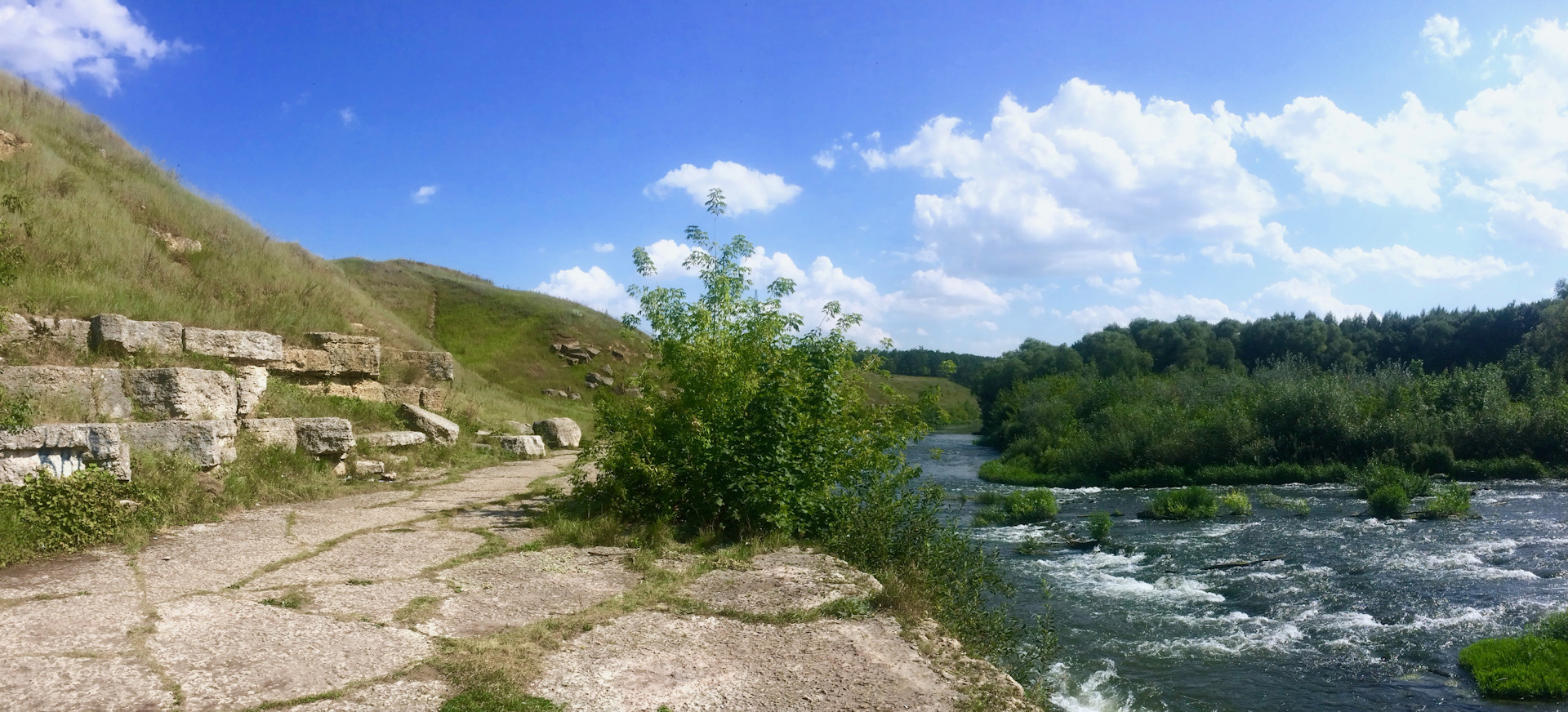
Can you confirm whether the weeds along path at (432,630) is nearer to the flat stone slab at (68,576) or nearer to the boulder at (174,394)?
the flat stone slab at (68,576)

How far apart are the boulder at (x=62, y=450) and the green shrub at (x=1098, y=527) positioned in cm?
1669

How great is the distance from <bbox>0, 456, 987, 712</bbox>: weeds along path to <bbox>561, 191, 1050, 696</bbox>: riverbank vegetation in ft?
2.21

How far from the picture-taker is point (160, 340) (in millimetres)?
8586

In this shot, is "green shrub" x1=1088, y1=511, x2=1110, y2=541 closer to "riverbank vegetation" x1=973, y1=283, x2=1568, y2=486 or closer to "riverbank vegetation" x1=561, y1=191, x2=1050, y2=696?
"riverbank vegetation" x1=561, y1=191, x2=1050, y2=696

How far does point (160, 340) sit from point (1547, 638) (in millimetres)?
15893

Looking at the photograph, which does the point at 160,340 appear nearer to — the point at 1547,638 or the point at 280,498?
the point at 280,498

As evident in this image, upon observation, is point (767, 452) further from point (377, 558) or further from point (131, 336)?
point (131, 336)

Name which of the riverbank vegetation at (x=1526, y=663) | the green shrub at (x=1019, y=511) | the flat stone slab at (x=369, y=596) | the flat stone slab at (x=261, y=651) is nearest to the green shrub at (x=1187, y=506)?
the green shrub at (x=1019, y=511)

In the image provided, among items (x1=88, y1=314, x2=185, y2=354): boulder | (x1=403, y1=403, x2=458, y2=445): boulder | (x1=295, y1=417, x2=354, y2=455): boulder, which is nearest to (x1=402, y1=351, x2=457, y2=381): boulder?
(x1=403, y1=403, x2=458, y2=445): boulder

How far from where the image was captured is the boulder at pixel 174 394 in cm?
761

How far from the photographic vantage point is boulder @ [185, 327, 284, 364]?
902 cm

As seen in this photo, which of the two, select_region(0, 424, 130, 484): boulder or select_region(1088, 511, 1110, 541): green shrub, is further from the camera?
select_region(1088, 511, 1110, 541): green shrub

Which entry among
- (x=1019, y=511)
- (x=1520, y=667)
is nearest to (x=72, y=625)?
(x=1520, y=667)

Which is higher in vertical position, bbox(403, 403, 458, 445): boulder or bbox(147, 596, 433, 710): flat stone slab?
bbox(403, 403, 458, 445): boulder
